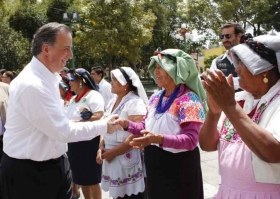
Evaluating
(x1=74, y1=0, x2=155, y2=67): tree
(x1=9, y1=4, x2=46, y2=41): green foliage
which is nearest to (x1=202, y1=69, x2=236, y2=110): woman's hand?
(x1=74, y1=0, x2=155, y2=67): tree

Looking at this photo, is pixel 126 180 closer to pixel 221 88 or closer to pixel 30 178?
pixel 30 178

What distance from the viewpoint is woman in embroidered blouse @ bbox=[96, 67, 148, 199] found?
3266mm

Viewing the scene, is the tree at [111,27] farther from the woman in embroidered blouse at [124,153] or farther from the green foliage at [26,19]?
the woman in embroidered blouse at [124,153]

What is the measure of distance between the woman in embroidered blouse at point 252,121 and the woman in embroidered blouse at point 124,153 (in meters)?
1.46

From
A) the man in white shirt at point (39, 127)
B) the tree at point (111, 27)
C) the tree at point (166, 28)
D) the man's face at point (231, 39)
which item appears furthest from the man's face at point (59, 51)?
the tree at point (166, 28)

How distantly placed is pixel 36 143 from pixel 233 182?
1.40 m

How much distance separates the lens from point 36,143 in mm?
2367

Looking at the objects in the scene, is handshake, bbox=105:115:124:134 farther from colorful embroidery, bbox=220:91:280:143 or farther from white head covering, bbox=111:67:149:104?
colorful embroidery, bbox=220:91:280:143

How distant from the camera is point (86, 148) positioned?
401 cm

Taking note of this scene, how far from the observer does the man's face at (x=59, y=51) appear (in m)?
2.44

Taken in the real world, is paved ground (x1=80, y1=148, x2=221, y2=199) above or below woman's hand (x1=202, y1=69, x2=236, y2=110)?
below

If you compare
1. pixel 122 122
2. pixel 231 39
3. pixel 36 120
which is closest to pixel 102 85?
pixel 231 39

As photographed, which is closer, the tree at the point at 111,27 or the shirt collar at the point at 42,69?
the shirt collar at the point at 42,69

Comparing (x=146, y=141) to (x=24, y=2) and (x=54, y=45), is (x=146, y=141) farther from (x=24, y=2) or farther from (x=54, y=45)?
(x=24, y=2)
